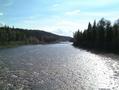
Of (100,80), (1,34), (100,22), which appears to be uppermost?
(100,22)

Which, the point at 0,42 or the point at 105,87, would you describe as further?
the point at 0,42

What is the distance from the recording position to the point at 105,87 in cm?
2231

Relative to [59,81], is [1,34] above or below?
above

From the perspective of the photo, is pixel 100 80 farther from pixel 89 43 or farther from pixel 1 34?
pixel 1 34

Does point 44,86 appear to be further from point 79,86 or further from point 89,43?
point 89,43

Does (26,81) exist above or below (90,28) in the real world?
below

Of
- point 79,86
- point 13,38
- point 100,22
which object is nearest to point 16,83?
point 79,86

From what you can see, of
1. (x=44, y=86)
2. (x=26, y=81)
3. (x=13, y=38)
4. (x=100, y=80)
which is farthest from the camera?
(x=13, y=38)

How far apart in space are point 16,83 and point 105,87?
11739 mm

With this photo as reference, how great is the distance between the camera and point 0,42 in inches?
4688

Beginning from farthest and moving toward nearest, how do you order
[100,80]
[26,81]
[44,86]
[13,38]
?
[13,38] → [100,80] → [26,81] → [44,86]

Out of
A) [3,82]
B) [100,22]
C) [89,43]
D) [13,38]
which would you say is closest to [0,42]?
[13,38]

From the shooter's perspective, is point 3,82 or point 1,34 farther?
point 1,34

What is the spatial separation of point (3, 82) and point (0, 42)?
101 meters
